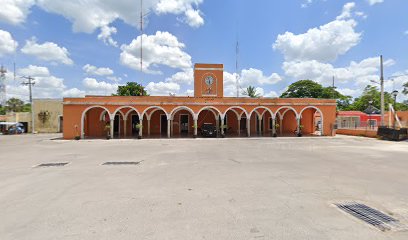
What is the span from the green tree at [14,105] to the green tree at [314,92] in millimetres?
71254

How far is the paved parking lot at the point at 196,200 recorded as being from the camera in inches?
139

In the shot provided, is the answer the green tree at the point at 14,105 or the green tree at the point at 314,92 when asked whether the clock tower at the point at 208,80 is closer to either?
the green tree at the point at 314,92

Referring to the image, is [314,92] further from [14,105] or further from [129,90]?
[14,105]

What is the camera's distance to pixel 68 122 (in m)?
21.1

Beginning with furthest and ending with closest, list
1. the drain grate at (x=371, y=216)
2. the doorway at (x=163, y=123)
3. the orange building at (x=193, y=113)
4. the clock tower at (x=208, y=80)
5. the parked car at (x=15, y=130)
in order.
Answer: the parked car at (x=15, y=130) < the clock tower at (x=208, y=80) < the doorway at (x=163, y=123) < the orange building at (x=193, y=113) < the drain grate at (x=371, y=216)

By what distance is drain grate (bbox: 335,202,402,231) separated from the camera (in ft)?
12.2

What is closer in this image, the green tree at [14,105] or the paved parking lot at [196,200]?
the paved parking lot at [196,200]

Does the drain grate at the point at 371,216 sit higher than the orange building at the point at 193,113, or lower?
lower

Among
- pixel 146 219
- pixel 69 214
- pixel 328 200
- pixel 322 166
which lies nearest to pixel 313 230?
pixel 328 200

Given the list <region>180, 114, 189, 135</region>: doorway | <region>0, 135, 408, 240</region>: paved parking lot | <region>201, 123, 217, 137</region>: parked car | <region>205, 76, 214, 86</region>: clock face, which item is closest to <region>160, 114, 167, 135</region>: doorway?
<region>180, 114, 189, 135</region>: doorway

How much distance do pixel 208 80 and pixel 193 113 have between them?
6.89 m

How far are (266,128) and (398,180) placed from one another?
21266mm

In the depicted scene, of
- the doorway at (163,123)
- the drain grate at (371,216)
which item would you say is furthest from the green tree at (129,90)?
the drain grate at (371,216)

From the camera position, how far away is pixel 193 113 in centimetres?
2245
